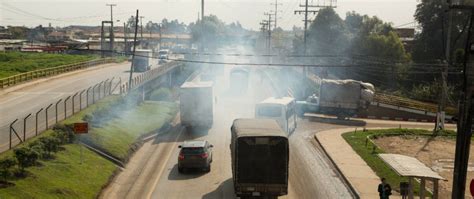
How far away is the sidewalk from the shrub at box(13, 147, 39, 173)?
1411cm

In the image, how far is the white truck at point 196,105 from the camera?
38.7m

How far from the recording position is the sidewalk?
977 inches

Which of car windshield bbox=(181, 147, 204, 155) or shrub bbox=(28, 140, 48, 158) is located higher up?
shrub bbox=(28, 140, 48, 158)

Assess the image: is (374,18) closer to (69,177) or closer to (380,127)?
(380,127)

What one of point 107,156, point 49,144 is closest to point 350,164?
point 107,156

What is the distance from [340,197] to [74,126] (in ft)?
44.2

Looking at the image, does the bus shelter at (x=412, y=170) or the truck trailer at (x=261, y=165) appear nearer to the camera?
the bus shelter at (x=412, y=170)

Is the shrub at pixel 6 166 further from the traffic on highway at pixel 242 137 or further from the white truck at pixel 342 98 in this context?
the white truck at pixel 342 98

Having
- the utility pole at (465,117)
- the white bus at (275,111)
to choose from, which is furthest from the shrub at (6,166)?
the white bus at (275,111)

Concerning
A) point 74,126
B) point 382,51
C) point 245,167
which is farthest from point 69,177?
point 382,51

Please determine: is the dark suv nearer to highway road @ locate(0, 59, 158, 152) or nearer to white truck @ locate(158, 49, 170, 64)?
highway road @ locate(0, 59, 158, 152)

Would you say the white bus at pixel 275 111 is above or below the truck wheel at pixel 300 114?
above

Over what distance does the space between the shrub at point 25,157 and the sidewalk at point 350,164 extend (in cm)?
1411

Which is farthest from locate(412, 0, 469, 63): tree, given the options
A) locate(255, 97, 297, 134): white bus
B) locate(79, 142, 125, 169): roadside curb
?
locate(79, 142, 125, 169): roadside curb
